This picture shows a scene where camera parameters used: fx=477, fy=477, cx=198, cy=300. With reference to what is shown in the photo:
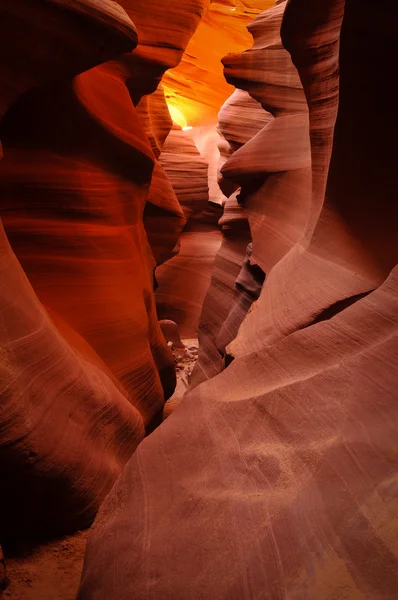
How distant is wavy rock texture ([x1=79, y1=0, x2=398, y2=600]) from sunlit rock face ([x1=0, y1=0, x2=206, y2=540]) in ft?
2.38

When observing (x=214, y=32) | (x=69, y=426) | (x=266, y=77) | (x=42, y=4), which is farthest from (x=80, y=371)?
(x=214, y=32)

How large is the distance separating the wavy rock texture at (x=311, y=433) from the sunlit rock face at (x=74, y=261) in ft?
2.38

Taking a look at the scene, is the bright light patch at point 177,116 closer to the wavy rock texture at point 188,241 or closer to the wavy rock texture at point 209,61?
the wavy rock texture at point 209,61

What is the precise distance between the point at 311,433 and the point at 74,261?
108 inches

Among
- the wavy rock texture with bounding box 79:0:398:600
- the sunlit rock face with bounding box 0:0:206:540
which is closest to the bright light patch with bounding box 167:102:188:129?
the sunlit rock face with bounding box 0:0:206:540

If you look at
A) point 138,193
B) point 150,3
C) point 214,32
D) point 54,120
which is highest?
point 214,32

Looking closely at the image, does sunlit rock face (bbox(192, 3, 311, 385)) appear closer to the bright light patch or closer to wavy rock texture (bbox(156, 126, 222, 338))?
wavy rock texture (bbox(156, 126, 222, 338))

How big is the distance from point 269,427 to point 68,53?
8.04 ft

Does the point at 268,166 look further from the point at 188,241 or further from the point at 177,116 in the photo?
the point at 177,116

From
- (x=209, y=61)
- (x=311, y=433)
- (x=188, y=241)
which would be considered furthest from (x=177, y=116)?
(x=311, y=433)

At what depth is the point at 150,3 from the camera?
5.05 m

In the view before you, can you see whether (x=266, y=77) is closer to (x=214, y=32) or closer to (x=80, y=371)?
Result: (x=80, y=371)

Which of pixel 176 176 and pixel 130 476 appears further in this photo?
pixel 176 176

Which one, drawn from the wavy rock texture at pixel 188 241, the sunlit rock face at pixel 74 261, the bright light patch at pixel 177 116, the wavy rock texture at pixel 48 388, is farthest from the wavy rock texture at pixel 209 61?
the wavy rock texture at pixel 48 388
